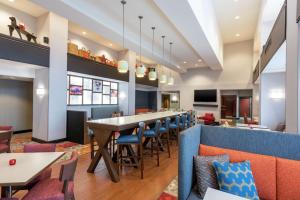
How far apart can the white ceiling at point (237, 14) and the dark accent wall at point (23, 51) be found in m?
5.66

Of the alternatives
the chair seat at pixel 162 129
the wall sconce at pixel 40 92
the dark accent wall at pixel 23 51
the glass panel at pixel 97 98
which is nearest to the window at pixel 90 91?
the glass panel at pixel 97 98

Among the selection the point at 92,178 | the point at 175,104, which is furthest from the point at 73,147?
the point at 175,104

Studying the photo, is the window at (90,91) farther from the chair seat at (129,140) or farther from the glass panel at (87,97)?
the chair seat at (129,140)

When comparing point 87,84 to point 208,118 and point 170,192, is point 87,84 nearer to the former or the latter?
point 170,192

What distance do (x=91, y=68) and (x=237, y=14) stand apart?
5.89 meters

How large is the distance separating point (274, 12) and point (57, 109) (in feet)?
22.7

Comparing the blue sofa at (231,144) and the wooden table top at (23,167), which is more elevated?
the blue sofa at (231,144)

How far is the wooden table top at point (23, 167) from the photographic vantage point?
4.16 ft

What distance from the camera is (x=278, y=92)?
500 cm

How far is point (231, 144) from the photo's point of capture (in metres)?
1.97

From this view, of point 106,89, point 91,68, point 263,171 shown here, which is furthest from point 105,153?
point 106,89

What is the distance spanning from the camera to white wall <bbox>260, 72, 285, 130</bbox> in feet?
16.5

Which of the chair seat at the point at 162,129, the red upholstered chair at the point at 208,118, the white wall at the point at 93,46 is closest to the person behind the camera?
the chair seat at the point at 162,129

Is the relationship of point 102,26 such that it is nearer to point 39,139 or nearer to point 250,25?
point 39,139
